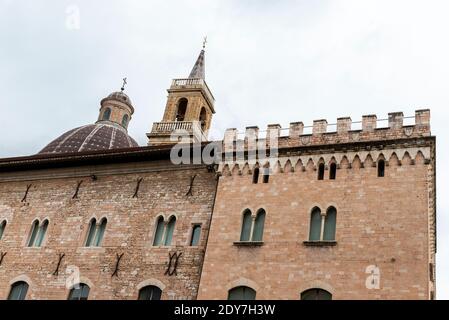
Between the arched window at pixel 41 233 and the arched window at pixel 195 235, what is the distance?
6.45 meters

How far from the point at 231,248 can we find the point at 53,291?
692 centimetres

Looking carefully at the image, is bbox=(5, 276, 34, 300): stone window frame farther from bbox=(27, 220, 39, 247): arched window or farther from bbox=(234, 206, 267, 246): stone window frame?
bbox=(234, 206, 267, 246): stone window frame

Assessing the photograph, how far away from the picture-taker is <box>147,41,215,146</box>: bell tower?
123 feet

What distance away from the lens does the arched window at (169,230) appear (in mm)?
19734

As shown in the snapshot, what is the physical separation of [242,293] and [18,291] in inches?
355

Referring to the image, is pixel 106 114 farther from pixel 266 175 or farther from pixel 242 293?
pixel 242 293

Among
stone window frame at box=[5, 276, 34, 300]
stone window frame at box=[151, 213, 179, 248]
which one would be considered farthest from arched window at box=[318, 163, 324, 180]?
stone window frame at box=[5, 276, 34, 300]

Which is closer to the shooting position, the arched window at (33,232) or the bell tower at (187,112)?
the arched window at (33,232)

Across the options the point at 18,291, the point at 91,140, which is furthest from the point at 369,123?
the point at 91,140

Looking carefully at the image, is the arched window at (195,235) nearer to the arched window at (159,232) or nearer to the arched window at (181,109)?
the arched window at (159,232)

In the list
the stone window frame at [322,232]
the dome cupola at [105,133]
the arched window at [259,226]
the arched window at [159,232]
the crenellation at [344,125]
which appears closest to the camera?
the stone window frame at [322,232]

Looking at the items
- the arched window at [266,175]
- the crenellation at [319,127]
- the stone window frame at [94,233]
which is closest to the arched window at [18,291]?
the stone window frame at [94,233]
